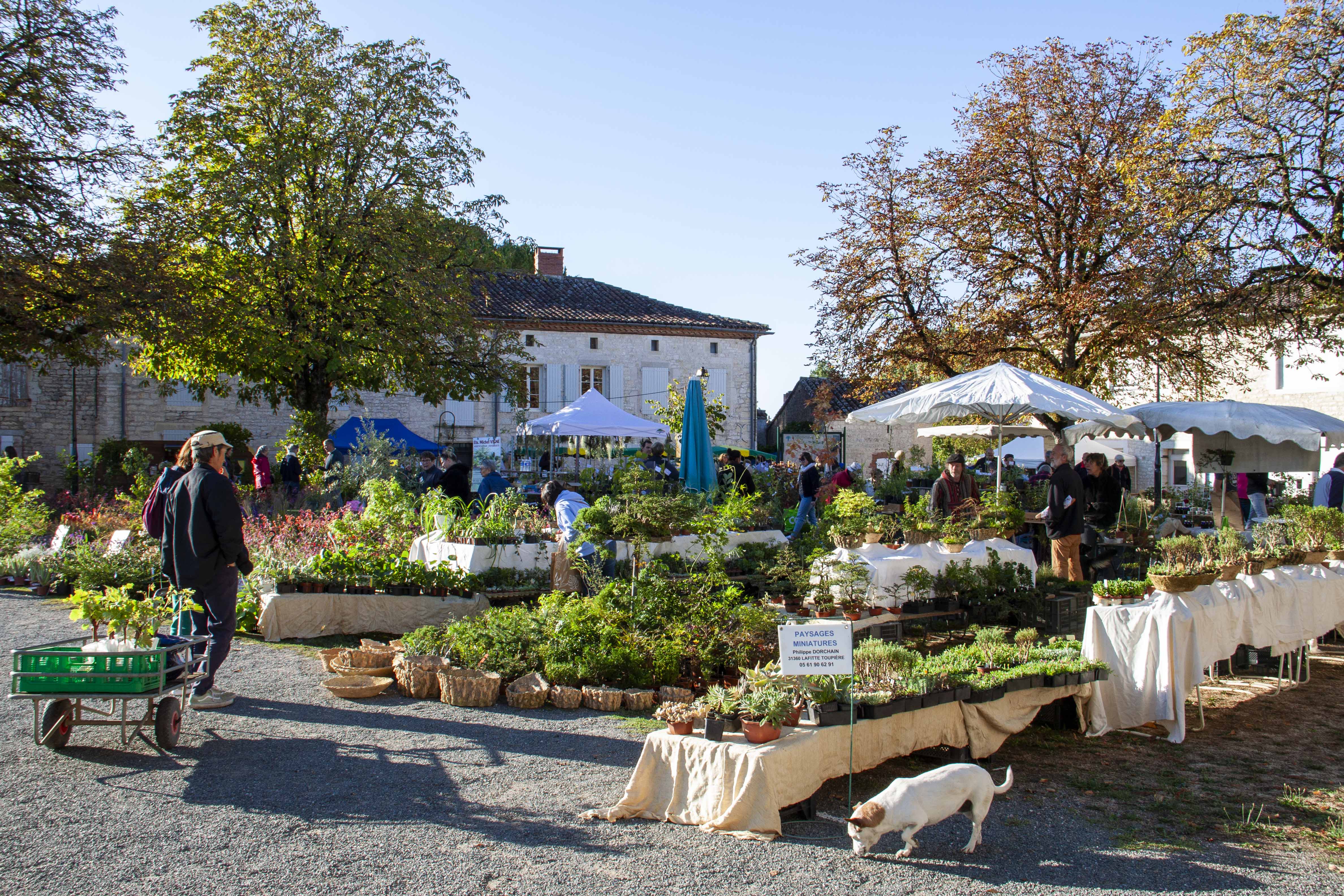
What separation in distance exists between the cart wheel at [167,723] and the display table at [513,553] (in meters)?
3.32

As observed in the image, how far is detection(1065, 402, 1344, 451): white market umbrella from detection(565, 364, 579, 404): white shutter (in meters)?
18.6

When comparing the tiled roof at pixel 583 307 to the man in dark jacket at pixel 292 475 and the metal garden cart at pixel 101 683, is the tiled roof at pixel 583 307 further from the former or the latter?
the metal garden cart at pixel 101 683

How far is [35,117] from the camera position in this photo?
47.0 feet

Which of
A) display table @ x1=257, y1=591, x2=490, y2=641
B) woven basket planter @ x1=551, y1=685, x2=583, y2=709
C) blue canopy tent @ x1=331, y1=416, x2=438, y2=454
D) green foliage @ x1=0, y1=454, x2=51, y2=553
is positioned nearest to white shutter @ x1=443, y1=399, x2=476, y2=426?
blue canopy tent @ x1=331, y1=416, x2=438, y2=454

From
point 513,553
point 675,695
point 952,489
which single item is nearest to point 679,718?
point 675,695

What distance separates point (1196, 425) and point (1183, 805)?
24.3 feet

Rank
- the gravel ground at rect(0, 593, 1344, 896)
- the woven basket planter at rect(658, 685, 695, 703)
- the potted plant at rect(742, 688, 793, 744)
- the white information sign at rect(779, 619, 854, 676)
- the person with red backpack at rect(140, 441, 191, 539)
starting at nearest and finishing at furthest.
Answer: the gravel ground at rect(0, 593, 1344, 896), the potted plant at rect(742, 688, 793, 744), the white information sign at rect(779, 619, 854, 676), the woven basket planter at rect(658, 685, 695, 703), the person with red backpack at rect(140, 441, 191, 539)

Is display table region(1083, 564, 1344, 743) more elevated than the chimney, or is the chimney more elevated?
the chimney

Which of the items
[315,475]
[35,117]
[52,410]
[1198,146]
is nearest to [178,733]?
[315,475]

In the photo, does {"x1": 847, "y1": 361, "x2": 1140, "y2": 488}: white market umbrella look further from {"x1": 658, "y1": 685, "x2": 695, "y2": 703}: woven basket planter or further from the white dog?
the white dog

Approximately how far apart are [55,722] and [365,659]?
198cm

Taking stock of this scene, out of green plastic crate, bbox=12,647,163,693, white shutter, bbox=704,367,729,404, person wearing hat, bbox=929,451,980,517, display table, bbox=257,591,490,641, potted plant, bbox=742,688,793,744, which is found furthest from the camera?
white shutter, bbox=704,367,729,404

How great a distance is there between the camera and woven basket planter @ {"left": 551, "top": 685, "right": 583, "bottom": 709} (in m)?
5.63

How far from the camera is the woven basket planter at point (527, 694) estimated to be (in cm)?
565
